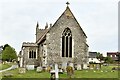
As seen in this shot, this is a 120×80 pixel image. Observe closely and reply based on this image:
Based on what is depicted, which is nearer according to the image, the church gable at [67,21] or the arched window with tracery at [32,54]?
the church gable at [67,21]

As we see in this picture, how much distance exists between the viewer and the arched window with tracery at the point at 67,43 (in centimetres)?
5176

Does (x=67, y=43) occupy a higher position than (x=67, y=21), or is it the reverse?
(x=67, y=21)

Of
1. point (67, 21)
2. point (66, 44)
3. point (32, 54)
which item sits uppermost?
point (67, 21)

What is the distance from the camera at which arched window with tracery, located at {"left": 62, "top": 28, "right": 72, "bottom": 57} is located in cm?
5176

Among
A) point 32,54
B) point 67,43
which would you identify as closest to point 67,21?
point 67,43

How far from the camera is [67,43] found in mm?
52156

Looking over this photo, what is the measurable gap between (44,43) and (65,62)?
13.9 ft

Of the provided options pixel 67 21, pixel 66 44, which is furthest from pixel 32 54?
pixel 67 21

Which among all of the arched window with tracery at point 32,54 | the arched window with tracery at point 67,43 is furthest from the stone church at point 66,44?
the arched window with tracery at point 32,54

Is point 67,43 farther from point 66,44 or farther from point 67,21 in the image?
point 67,21

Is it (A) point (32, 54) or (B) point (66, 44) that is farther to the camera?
(A) point (32, 54)

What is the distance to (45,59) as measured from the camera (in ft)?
168

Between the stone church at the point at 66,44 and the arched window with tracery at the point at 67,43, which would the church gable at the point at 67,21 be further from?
the arched window with tracery at the point at 67,43

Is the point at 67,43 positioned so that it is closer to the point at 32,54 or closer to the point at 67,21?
the point at 67,21
